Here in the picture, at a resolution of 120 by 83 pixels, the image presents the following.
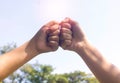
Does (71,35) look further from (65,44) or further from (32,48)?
(32,48)

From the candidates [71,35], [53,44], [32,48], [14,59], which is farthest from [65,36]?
[14,59]

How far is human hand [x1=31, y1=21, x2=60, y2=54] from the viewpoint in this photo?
4.58 meters

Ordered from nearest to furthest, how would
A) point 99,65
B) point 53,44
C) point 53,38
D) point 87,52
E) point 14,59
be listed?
1. point 99,65
2. point 14,59
3. point 87,52
4. point 53,44
5. point 53,38

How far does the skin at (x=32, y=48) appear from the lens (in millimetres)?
3965

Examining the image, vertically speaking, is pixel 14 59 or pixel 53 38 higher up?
pixel 53 38

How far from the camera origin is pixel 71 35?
481 cm

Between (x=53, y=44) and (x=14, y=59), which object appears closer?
(x=14, y=59)

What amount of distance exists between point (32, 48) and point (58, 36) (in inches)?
24.0

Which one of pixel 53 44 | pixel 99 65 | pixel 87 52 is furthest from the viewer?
pixel 53 44

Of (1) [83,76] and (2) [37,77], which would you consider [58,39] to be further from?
(1) [83,76]

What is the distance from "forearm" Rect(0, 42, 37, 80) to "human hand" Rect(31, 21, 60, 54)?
12 centimetres

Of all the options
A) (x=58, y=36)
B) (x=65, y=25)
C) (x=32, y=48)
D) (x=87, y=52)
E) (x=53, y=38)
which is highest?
(x=65, y=25)

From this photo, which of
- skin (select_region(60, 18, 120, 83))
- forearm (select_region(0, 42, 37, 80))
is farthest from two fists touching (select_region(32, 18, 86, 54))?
forearm (select_region(0, 42, 37, 80))

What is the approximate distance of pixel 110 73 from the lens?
3760mm
